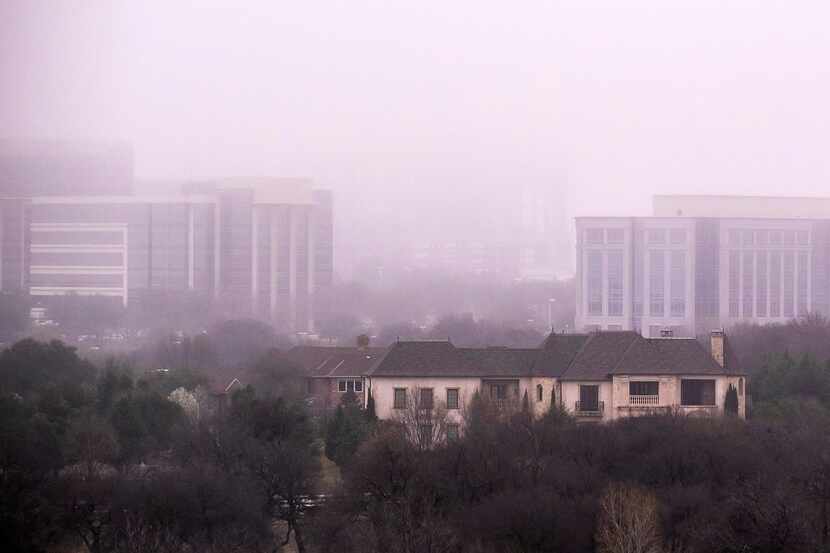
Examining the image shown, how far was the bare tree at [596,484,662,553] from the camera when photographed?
2816 centimetres

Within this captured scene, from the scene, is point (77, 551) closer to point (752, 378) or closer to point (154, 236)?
point (752, 378)

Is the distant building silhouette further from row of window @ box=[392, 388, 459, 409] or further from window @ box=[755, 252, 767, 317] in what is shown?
row of window @ box=[392, 388, 459, 409]

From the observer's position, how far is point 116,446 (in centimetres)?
3725

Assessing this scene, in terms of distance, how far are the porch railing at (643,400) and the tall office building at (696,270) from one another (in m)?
62.3

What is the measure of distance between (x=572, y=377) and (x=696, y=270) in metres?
68.2

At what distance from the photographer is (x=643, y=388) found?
134 ft

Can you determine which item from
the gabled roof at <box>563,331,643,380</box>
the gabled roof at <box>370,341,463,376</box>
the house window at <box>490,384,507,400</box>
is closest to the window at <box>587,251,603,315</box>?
the gabled roof at <box>370,341,463,376</box>

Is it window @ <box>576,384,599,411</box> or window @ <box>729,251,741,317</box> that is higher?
window @ <box>729,251,741,317</box>

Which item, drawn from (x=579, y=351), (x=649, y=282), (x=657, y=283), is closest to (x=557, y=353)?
(x=579, y=351)

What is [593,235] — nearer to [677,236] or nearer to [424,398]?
[677,236]

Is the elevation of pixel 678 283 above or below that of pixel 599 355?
above

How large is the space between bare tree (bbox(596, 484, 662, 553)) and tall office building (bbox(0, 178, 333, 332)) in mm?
84053

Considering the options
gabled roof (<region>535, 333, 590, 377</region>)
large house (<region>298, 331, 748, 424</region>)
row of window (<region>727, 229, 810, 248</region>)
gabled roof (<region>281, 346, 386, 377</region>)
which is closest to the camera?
large house (<region>298, 331, 748, 424</region>)

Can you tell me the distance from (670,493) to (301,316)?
83467 millimetres
